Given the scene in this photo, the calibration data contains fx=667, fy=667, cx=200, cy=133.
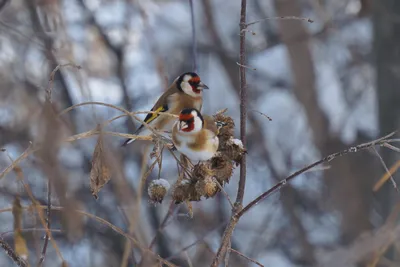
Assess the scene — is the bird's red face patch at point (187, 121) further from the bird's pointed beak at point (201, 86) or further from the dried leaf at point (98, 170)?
the bird's pointed beak at point (201, 86)

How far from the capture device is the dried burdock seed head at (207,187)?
1281mm

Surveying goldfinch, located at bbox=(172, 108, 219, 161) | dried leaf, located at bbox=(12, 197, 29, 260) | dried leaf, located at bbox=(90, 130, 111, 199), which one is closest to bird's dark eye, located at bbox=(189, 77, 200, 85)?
goldfinch, located at bbox=(172, 108, 219, 161)

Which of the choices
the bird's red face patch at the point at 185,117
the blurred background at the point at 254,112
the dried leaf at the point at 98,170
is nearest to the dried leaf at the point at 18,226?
the dried leaf at the point at 98,170

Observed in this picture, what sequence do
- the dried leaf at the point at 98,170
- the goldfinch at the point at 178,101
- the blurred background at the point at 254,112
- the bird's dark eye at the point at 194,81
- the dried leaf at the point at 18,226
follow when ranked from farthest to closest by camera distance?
the blurred background at the point at 254,112, the goldfinch at the point at 178,101, the bird's dark eye at the point at 194,81, the dried leaf at the point at 98,170, the dried leaf at the point at 18,226

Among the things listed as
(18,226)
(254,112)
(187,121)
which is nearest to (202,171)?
(187,121)

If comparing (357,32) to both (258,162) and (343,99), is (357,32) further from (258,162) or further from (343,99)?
(258,162)

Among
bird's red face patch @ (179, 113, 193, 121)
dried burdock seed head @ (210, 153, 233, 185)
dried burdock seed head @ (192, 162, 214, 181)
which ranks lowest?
dried burdock seed head @ (192, 162, 214, 181)

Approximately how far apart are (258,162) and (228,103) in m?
0.80

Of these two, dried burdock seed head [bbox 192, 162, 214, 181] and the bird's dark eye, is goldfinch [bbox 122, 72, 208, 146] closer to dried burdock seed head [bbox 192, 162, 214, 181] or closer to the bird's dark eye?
the bird's dark eye

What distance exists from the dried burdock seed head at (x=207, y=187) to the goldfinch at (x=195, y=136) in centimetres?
5

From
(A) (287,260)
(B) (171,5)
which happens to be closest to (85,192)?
(A) (287,260)

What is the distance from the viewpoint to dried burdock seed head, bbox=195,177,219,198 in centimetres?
128

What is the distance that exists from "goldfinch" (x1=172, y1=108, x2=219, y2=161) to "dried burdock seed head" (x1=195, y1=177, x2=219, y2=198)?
55 mm

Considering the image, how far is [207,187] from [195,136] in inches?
4.1
